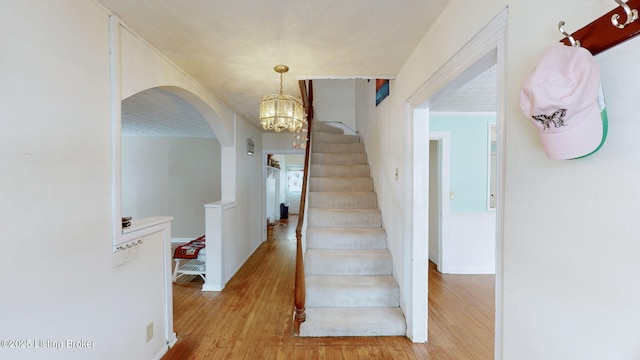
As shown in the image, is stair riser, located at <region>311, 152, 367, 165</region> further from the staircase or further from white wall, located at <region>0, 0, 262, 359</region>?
white wall, located at <region>0, 0, 262, 359</region>

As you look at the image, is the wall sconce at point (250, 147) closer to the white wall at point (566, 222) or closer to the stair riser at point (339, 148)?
the stair riser at point (339, 148)

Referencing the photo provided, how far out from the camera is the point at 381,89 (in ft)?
9.77

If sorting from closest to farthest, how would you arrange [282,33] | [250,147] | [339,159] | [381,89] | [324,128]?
1. [282,33]
2. [381,89]
3. [339,159]
4. [250,147]
5. [324,128]

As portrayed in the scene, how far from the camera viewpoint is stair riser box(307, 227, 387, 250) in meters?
2.85

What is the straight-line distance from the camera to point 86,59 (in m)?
1.33

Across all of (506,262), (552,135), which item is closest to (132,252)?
(506,262)

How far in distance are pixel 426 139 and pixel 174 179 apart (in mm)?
5745

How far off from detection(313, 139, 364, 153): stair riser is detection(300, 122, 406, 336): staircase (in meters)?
0.51

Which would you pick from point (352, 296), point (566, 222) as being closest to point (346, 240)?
point (352, 296)

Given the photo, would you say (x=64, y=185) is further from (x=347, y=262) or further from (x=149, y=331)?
(x=347, y=262)

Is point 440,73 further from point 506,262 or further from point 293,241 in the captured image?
point 293,241

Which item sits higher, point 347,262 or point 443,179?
point 443,179

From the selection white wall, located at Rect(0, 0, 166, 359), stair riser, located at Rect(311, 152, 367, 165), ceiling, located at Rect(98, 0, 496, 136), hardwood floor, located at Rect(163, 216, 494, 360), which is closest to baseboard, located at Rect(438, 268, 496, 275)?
hardwood floor, located at Rect(163, 216, 494, 360)

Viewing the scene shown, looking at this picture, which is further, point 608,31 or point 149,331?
point 149,331
